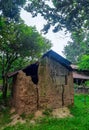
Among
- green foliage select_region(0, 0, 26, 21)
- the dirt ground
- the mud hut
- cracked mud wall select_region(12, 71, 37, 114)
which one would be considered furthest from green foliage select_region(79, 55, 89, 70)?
cracked mud wall select_region(12, 71, 37, 114)

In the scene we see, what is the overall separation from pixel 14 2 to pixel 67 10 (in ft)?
29.2

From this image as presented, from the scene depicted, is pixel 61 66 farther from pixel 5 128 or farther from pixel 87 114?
pixel 5 128

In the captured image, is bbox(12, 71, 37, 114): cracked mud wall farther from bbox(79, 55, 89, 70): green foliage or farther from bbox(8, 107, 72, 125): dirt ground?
bbox(79, 55, 89, 70): green foliage

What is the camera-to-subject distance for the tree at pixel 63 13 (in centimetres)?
1786

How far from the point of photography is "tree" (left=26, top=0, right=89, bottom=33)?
→ 703 inches

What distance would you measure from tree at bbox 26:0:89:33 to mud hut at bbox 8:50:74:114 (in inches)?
111

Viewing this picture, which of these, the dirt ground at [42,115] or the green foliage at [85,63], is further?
the green foliage at [85,63]

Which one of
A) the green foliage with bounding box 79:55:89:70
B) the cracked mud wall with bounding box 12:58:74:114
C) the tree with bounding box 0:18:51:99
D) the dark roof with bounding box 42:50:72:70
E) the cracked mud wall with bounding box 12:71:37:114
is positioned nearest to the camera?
the cracked mud wall with bounding box 12:71:37:114

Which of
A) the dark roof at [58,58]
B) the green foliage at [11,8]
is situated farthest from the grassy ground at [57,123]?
the green foliage at [11,8]

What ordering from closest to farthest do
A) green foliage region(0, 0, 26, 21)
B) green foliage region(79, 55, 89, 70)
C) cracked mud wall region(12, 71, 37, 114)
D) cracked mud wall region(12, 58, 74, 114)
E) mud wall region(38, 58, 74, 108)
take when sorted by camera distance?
1. cracked mud wall region(12, 71, 37, 114)
2. cracked mud wall region(12, 58, 74, 114)
3. mud wall region(38, 58, 74, 108)
4. green foliage region(0, 0, 26, 21)
5. green foliage region(79, 55, 89, 70)

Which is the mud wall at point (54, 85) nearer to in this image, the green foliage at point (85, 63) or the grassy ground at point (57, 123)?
the grassy ground at point (57, 123)

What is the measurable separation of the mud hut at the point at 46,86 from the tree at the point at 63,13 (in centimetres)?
282

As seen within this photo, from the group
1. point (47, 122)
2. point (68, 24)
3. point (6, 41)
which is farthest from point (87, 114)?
point (6, 41)

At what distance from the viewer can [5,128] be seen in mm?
15016
